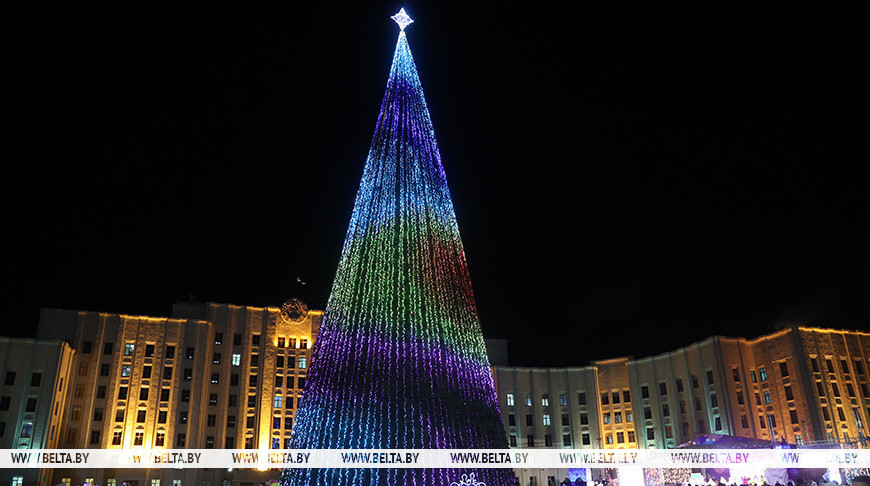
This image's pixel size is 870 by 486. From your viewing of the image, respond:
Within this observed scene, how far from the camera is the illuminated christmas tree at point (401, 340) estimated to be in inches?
506

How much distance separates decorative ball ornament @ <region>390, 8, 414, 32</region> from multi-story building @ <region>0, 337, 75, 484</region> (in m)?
42.7

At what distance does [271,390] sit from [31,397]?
702 inches

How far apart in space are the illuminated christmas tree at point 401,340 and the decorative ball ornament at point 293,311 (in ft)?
146

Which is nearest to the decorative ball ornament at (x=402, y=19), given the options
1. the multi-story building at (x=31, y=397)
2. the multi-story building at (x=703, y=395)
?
the multi-story building at (x=31, y=397)

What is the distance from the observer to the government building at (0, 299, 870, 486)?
154 ft

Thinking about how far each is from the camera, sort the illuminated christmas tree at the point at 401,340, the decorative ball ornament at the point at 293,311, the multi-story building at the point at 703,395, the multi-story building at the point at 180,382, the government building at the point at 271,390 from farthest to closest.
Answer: the decorative ball ornament at the point at 293,311, the multi-story building at the point at 703,395, the multi-story building at the point at 180,382, the government building at the point at 271,390, the illuminated christmas tree at the point at 401,340

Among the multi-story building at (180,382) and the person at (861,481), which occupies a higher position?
the multi-story building at (180,382)

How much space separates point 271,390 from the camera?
54.0 metres

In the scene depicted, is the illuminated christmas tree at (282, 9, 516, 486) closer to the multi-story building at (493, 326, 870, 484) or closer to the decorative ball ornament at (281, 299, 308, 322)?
the multi-story building at (493, 326, 870, 484)

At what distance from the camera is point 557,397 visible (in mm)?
59781

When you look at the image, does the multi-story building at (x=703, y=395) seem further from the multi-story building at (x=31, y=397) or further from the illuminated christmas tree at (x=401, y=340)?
the illuminated christmas tree at (x=401, y=340)

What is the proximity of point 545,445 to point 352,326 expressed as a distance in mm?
48960

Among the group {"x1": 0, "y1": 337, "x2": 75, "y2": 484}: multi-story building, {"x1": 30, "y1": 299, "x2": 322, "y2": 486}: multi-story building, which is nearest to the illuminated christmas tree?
{"x1": 0, "y1": 337, "x2": 75, "y2": 484}: multi-story building

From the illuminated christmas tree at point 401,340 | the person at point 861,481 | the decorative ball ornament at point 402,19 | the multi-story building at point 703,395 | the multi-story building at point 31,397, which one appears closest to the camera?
the person at point 861,481
